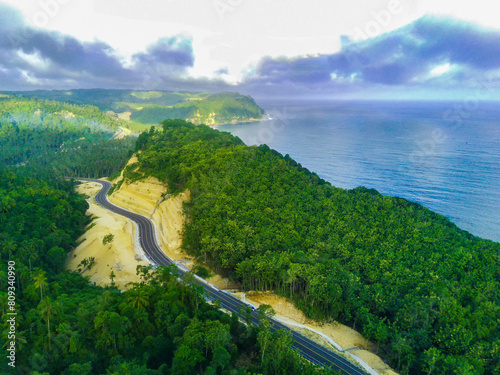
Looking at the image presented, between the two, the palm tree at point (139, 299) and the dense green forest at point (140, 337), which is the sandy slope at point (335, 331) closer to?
the dense green forest at point (140, 337)

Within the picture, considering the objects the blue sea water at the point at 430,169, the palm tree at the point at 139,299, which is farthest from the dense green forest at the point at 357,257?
the blue sea water at the point at 430,169

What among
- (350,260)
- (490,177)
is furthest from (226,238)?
(490,177)

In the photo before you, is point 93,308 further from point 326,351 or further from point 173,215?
point 173,215

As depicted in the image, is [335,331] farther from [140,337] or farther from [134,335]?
[134,335]

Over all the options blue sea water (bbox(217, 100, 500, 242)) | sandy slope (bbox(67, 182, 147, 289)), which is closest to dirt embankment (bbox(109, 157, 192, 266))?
sandy slope (bbox(67, 182, 147, 289))

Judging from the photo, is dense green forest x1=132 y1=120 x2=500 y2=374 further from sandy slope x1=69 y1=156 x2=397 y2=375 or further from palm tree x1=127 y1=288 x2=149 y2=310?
palm tree x1=127 y1=288 x2=149 y2=310

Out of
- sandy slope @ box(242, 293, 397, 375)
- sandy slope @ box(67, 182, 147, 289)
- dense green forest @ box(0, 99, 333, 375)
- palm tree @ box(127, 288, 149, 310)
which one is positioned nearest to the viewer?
dense green forest @ box(0, 99, 333, 375)
